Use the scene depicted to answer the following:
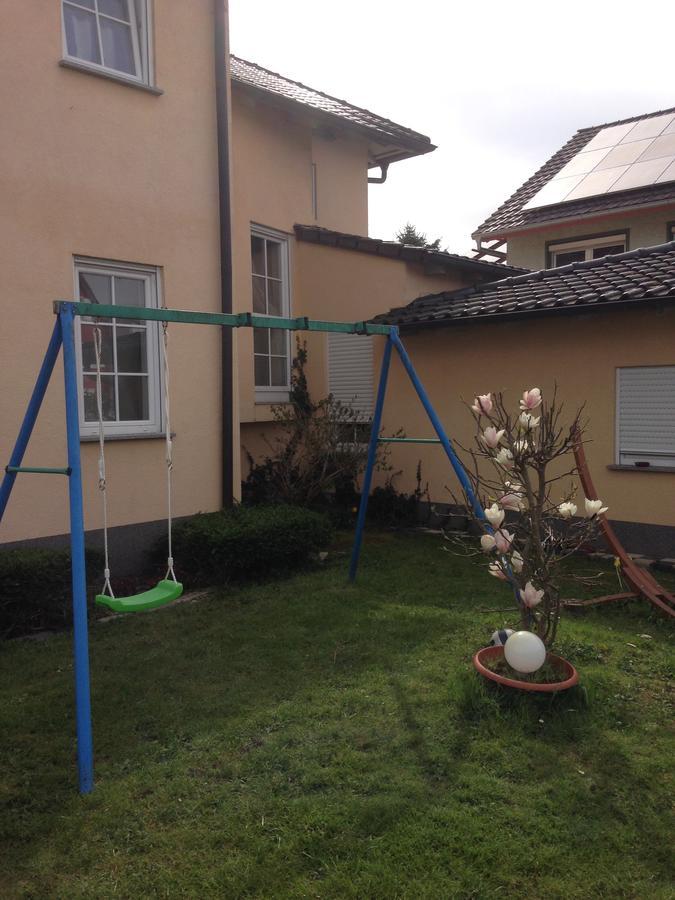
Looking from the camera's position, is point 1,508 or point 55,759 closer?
point 55,759

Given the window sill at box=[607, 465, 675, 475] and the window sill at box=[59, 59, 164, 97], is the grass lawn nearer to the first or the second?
the window sill at box=[607, 465, 675, 475]

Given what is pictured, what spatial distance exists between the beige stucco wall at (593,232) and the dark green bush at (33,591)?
12.3 m

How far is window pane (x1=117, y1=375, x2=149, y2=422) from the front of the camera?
7375 millimetres

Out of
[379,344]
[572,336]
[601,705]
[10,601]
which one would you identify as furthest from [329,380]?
Result: [601,705]

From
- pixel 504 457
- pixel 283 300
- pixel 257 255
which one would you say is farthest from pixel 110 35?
pixel 504 457

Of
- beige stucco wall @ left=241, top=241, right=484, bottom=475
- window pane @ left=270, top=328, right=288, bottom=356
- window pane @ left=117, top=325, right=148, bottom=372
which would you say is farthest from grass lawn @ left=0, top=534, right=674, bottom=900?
beige stucco wall @ left=241, top=241, right=484, bottom=475

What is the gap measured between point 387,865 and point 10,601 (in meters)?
3.86

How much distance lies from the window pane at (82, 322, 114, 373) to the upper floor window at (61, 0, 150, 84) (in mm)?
2347

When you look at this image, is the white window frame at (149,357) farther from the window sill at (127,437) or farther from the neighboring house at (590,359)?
the neighboring house at (590,359)

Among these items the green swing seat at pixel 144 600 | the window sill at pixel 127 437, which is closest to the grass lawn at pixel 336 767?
the green swing seat at pixel 144 600

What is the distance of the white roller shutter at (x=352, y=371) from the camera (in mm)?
10914

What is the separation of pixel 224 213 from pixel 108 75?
1.69 metres

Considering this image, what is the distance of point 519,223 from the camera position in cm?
1554

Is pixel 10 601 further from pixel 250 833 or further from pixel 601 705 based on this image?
pixel 601 705
